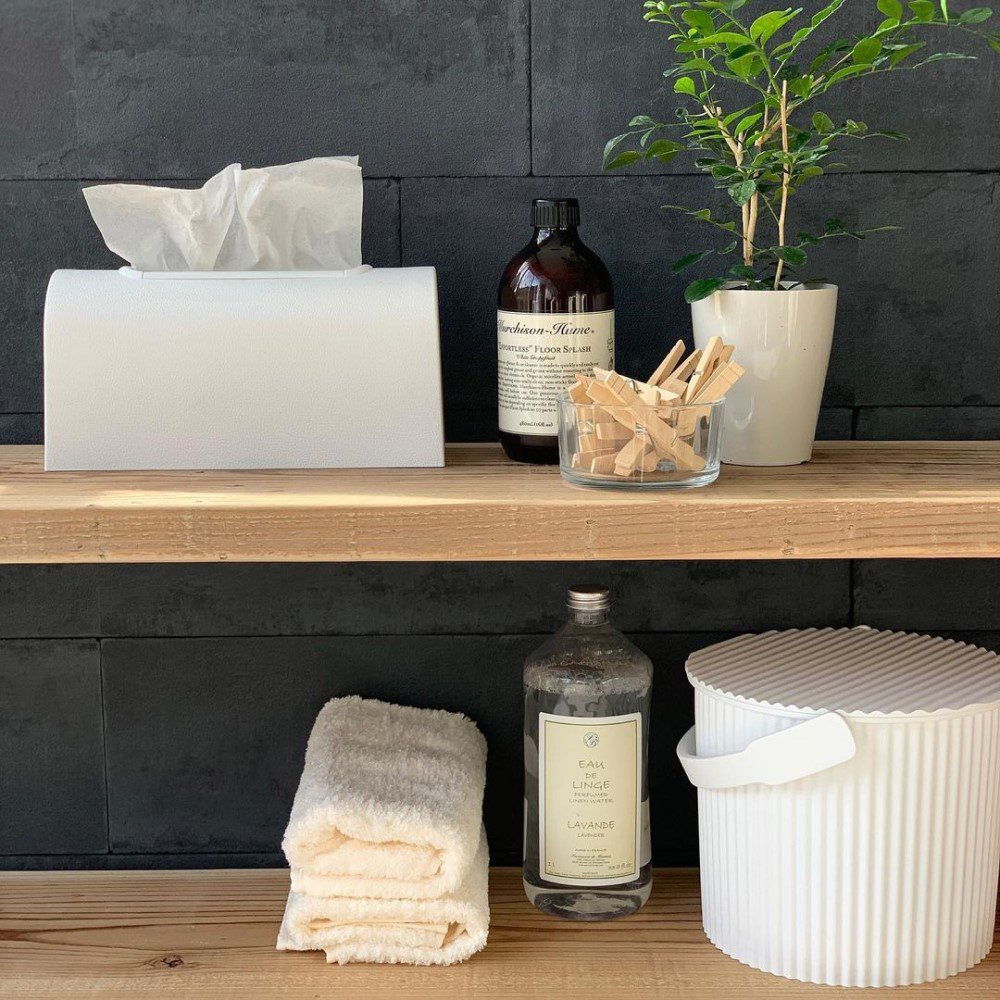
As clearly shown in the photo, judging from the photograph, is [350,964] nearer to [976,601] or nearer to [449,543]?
[449,543]

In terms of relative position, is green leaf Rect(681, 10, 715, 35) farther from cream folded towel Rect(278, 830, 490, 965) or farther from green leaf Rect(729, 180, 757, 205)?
cream folded towel Rect(278, 830, 490, 965)

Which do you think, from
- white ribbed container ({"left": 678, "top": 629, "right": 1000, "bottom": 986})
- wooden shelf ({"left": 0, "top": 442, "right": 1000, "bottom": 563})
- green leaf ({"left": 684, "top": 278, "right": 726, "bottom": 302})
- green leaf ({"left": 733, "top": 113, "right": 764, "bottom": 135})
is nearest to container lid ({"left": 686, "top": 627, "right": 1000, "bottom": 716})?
white ribbed container ({"left": 678, "top": 629, "right": 1000, "bottom": 986})

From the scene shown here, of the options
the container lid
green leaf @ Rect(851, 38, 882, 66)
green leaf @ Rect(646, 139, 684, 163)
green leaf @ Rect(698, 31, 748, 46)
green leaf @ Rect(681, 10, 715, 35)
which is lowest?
the container lid

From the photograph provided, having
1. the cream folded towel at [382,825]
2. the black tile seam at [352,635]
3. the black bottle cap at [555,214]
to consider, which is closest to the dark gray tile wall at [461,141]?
the black bottle cap at [555,214]

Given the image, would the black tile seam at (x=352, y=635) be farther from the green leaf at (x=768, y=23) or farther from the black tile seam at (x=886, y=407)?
the green leaf at (x=768, y=23)

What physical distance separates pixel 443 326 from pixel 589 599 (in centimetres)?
23

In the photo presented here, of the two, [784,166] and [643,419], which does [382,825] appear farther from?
[784,166]

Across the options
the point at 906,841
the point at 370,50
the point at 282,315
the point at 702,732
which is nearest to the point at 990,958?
the point at 906,841

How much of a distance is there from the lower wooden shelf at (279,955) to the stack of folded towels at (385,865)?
0.06 ft

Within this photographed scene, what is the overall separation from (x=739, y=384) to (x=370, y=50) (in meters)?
0.36

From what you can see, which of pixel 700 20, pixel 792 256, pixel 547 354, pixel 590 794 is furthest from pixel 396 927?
pixel 700 20

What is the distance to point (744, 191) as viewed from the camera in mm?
739

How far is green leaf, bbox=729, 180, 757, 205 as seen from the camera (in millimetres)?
738

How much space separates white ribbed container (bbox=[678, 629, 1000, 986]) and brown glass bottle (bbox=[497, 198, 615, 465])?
21 cm
